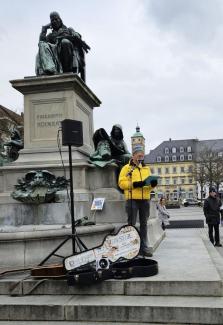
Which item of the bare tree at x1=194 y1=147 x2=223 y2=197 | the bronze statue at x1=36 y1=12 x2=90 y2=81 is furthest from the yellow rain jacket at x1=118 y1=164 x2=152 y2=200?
the bare tree at x1=194 y1=147 x2=223 y2=197

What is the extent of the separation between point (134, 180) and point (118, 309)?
253 centimetres

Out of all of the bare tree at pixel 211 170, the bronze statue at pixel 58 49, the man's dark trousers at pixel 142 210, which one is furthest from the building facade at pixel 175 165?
the man's dark trousers at pixel 142 210

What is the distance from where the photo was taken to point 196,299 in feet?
17.5

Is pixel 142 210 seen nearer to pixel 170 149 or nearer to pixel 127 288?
pixel 127 288

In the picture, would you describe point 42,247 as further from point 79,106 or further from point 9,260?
point 79,106

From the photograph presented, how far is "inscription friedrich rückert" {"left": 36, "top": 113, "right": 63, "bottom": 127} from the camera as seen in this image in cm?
976

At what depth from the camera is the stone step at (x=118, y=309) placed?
197 inches

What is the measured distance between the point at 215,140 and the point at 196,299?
389 feet

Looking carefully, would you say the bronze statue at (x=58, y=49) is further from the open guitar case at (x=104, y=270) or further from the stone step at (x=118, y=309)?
the stone step at (x=118, y=309)

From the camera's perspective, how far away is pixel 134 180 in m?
7.28

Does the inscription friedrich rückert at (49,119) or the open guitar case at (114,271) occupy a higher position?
the inscription friedrich rückert at (49,119)

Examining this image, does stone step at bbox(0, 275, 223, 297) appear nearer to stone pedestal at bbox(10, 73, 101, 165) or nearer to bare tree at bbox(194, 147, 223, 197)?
stone pedestal at bbox(10, 73, 101, 165)

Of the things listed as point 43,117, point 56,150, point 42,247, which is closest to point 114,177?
point 56,150

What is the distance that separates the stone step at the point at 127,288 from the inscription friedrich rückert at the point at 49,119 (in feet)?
14.8
